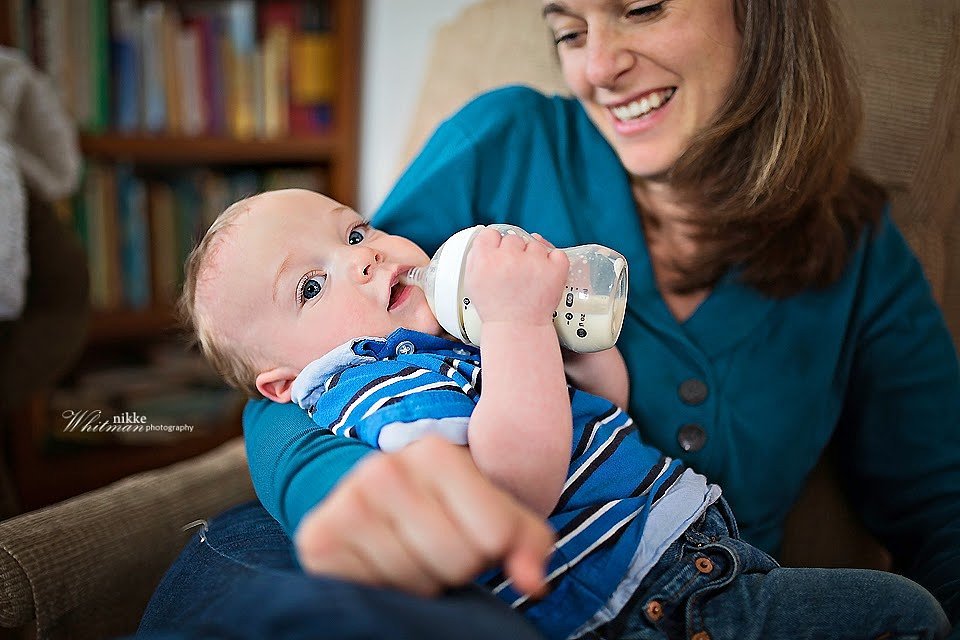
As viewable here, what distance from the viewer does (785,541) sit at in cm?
119

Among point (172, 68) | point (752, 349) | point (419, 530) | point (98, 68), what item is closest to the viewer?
point (419, 530)

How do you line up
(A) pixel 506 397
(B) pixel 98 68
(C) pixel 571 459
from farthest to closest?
(B) pixel 98 68 → (C) pixel 571 459 → (A) pixel 506 397

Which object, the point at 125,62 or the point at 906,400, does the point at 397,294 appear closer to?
the point at 906,400

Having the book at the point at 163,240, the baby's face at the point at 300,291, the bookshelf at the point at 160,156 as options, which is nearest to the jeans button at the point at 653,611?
the baby's face at the point at 300,291

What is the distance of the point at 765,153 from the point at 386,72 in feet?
5.09

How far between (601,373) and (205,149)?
1.62 m

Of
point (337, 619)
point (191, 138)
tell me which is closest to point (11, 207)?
point (191, 138)

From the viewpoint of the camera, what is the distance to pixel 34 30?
1.93m

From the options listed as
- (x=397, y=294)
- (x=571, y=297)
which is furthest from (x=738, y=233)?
(x=397, y=294)

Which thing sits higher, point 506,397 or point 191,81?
point 191,81

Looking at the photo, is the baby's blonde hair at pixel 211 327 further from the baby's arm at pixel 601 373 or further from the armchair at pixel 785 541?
the baby's arm at pixel 601 373

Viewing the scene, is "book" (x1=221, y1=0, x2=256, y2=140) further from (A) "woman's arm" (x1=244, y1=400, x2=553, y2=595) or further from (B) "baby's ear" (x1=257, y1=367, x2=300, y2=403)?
(A) "woman's arm" (x1=244, y1=400, x2=553, y2=595)

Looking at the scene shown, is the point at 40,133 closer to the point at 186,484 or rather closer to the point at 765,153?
the point at 186,484

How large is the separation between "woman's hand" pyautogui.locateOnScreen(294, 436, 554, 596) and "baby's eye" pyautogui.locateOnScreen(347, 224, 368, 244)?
0.43m
